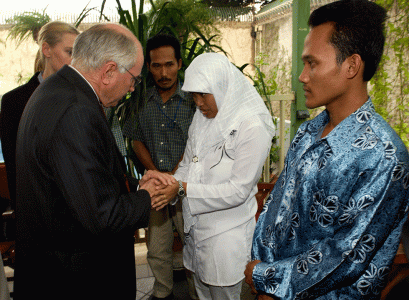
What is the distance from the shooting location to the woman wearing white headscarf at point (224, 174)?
155cm

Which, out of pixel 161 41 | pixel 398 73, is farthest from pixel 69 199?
pixel 398 73

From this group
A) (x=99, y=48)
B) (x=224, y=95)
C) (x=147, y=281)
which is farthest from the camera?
(x=147, y=281)

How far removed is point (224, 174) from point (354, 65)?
83 centimetres

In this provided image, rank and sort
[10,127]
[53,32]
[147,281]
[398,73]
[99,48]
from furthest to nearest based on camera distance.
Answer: [398,73]
[147,281]
[53,32]
[10,127]
[99,48]

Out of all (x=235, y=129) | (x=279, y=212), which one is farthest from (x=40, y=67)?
(x=279, y=212)

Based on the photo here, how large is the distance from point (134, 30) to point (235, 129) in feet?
4.27

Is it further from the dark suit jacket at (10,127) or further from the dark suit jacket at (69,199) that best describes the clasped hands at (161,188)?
the dark suit jacket at (10,127)

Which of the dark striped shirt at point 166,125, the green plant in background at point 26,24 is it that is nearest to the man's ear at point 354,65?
the dark striped shirt at point 166,125

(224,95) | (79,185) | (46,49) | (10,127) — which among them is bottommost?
(79,185)

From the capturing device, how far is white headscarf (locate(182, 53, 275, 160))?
1.62 meters

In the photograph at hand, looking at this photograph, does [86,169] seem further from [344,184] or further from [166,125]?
[166,125]

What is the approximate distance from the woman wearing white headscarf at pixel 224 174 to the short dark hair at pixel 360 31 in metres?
0.66

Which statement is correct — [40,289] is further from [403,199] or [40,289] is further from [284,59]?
[284,59]

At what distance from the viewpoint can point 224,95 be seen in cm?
168
